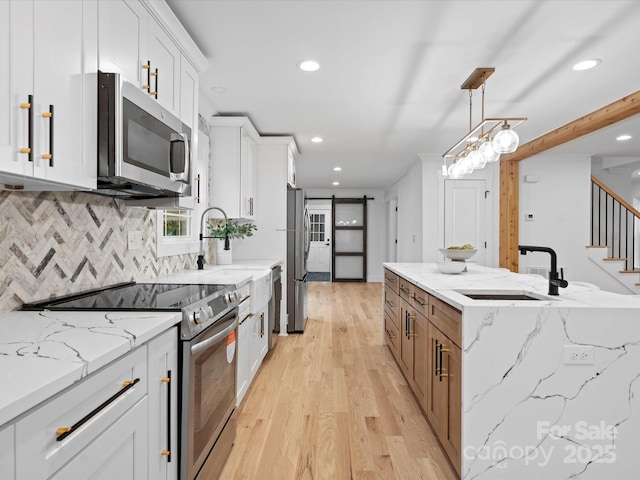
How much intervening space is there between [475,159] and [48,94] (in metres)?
2.74

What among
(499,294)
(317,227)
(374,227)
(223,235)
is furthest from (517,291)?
(317,227)

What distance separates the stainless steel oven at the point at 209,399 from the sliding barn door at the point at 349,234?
7884mm

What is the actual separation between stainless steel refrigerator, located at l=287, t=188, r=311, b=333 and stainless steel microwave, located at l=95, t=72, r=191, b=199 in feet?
8.74

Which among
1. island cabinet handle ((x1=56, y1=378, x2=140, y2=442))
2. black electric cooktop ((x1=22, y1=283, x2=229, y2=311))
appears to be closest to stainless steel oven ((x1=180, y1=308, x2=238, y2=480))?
black electric cooktop ((x1=22, y1=283, x2=229, y2=311))

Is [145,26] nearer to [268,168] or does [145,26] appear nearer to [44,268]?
[44,268]

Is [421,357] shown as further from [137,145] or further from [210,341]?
[137,145]

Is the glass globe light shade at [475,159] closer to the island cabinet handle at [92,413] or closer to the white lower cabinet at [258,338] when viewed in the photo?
the white lower cabinet at [258,338]

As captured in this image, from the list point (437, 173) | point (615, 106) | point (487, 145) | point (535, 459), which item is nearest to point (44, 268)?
point (535, 459)

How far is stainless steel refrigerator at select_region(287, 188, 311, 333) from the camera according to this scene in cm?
472

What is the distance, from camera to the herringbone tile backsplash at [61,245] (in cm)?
143

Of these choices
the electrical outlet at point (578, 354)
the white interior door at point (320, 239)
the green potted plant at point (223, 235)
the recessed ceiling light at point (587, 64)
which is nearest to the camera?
the electrical outlet at point (578, 354)

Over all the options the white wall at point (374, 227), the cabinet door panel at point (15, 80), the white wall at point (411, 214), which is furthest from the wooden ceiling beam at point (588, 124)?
the white wall at point (374, 227)

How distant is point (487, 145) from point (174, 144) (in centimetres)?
217

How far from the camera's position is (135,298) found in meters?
1.70
